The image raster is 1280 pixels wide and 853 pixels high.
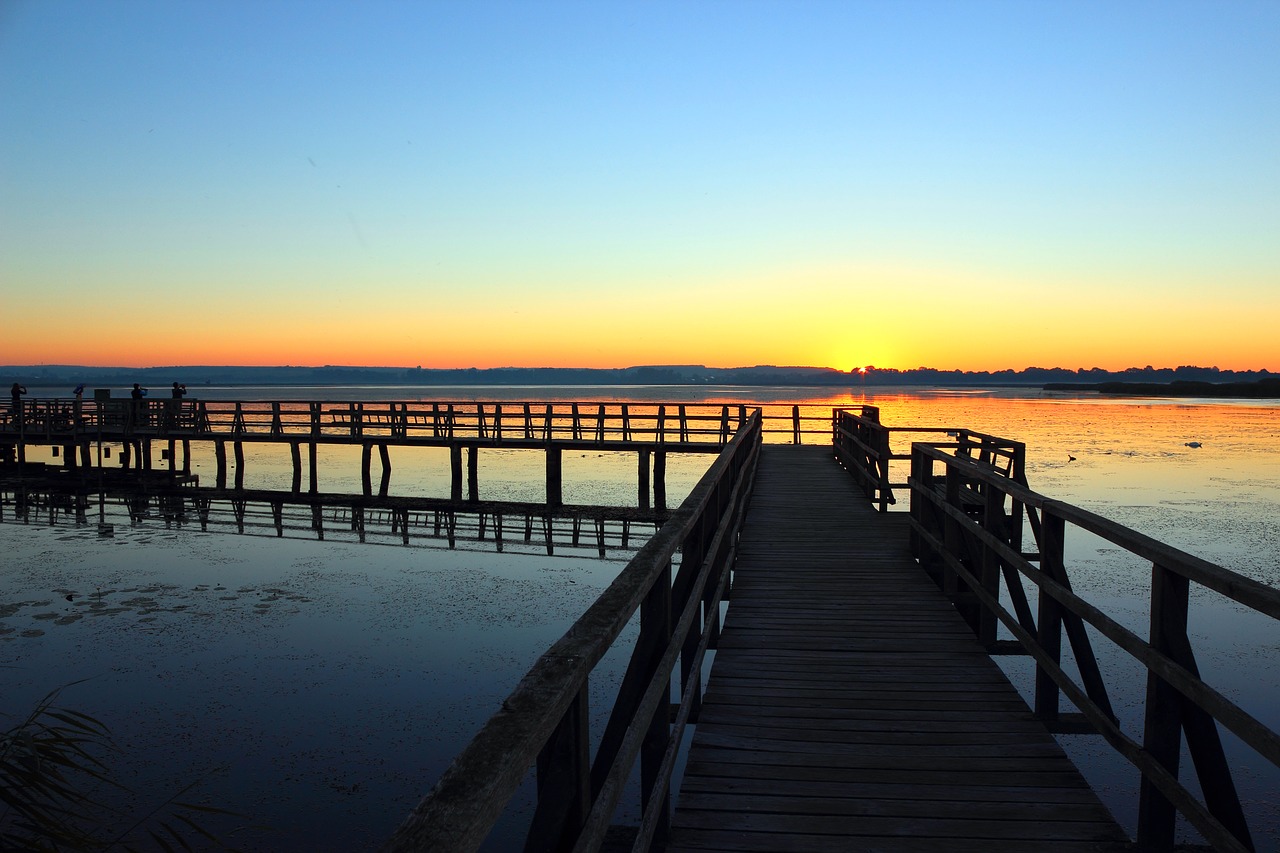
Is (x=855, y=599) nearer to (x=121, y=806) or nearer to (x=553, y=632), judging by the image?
(x=553, y=632)

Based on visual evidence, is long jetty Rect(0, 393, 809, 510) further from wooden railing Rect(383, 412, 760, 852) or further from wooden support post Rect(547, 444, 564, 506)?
wooden railing Rect(383, 412, 760, 852)

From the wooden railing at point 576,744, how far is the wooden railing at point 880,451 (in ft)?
26.1

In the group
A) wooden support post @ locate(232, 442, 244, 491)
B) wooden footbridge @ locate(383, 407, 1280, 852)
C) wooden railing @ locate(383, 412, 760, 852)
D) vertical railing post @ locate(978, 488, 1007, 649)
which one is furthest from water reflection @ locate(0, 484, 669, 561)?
wooden railing @ locate(383, 412, 760, 852)

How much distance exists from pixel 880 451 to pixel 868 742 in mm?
8818

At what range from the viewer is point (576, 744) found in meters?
2.00

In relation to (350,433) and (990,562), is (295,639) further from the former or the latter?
(350,433)

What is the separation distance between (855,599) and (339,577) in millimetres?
10732

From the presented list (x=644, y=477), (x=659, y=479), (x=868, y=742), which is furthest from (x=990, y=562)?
(x=644, y=477)

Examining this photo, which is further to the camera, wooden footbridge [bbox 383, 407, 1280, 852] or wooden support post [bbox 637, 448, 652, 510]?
wooden support post [bbox 637, 448, 652, 510]

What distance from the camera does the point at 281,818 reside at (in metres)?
6.92

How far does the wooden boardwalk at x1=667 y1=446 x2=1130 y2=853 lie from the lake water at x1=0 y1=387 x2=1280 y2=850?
226 cm

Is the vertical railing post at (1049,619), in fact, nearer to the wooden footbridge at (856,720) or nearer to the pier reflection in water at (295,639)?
the wooden footbridge at (856,720)

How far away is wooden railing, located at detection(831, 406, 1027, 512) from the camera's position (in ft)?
38.3

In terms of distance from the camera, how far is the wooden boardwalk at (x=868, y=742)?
3.45 m
